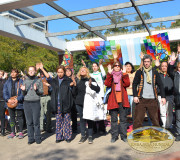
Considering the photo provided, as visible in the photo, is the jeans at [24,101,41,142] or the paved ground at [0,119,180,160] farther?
the jeans at [24,101,41,142]

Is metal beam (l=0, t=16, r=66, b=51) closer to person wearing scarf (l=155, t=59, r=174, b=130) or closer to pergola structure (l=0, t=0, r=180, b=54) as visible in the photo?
pergola structure (l=0, t=0, r=180, b=54)

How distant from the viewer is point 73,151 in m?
4.53

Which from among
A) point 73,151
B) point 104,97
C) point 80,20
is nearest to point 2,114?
point 73,151

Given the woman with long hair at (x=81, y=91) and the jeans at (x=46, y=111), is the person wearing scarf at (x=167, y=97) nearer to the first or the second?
the woman with long hair at (x=81, y=91)

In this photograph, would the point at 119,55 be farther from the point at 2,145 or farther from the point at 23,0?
the point at 2,145

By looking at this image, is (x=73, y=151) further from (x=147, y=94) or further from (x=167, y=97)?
(x=167, y=97)

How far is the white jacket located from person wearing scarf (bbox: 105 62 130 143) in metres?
0.36

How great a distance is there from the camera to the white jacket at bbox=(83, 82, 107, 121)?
5055mm

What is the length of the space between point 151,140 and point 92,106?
1634 mm

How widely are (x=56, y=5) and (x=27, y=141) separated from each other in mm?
4237

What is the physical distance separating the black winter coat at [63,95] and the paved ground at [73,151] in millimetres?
865

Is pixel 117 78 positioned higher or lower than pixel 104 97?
higher

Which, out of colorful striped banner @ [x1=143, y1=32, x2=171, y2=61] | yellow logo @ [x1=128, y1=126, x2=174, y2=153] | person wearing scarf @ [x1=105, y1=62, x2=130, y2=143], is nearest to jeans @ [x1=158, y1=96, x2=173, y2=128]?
person wearing scarf @ [x1=105, y1=62, x2=130, y2=143]

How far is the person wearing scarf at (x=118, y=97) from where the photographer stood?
4.92 metres
